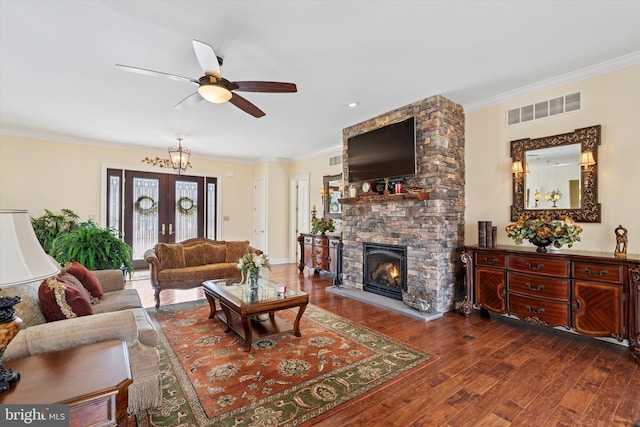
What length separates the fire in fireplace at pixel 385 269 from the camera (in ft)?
13.8

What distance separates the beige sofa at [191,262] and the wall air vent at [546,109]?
12.4ft

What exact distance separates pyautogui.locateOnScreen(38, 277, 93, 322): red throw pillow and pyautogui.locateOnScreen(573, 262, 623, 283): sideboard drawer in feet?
13.8

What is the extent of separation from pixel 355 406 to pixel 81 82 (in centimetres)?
441

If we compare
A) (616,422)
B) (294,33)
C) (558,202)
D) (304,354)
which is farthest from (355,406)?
(558,202)

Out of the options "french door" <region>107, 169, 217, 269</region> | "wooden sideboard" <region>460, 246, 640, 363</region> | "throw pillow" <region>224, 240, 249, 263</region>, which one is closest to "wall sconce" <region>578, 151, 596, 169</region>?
"wooden sideboard" <region>460, 246, 640, 363</region>

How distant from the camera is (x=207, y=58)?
7.59 ft

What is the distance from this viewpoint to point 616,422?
182 centimetres

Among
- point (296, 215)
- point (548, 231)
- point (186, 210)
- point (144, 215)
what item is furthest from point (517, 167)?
point (144, 215)

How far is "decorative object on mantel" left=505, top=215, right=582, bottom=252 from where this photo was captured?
3.02 metres

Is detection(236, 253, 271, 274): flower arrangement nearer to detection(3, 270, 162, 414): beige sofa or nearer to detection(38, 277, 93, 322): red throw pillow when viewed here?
detection(3, 270, 162, 414): beige sofa

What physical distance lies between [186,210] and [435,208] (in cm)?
593

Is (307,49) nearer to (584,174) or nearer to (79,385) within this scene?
(79,385)

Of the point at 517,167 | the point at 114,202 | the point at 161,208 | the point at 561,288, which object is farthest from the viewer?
the point at 161,208

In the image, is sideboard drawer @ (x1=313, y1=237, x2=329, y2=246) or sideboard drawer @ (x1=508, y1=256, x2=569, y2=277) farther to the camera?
sideboard drawer @ (x1=313, y1=237, x2=329, y2=246)
